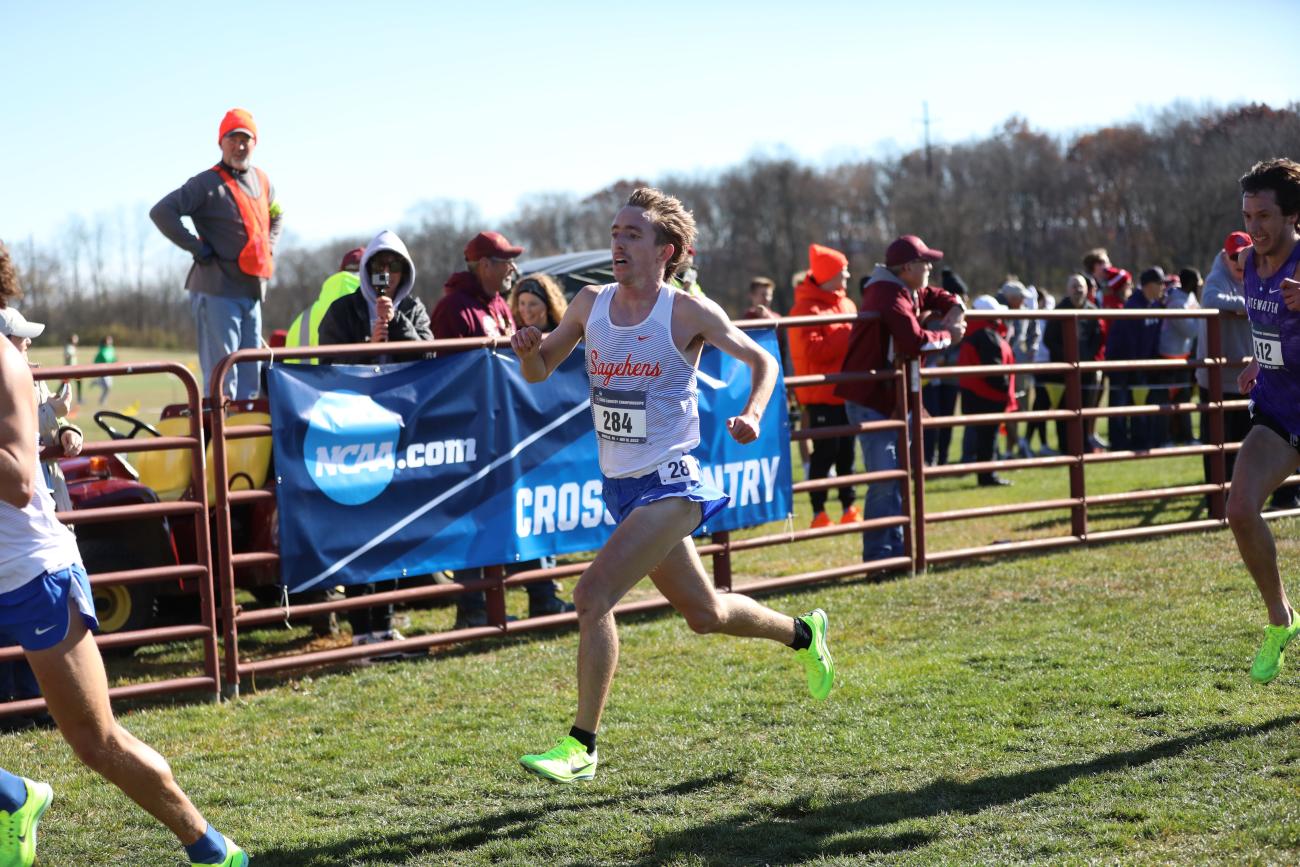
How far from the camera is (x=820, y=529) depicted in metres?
8.89

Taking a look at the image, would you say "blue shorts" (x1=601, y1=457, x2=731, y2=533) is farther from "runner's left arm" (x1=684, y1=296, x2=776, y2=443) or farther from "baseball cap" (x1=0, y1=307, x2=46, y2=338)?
"baseball cap" (x1=0, y1=307, x2=46, y2=338)

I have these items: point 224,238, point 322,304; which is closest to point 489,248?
point 322,304

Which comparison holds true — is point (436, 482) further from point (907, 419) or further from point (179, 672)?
point (907, 419)

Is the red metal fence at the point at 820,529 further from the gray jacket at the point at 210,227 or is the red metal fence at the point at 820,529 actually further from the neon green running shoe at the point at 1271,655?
the neon green running shoe at the point at 1271,655

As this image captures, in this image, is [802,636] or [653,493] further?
[802,636]

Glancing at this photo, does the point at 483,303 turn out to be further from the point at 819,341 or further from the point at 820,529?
the point at 819,341

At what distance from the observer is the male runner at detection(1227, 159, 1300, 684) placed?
18.8ft

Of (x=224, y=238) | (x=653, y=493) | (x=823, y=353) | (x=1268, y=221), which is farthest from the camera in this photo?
(x=823, y=353)

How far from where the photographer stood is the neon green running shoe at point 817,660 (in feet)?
18.7

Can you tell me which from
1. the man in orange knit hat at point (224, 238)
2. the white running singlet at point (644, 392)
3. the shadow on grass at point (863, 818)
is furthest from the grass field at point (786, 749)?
the man in orange knit hat at point (224, 238)

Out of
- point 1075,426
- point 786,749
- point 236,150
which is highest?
point 236,150

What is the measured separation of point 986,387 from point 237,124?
27.5 ft

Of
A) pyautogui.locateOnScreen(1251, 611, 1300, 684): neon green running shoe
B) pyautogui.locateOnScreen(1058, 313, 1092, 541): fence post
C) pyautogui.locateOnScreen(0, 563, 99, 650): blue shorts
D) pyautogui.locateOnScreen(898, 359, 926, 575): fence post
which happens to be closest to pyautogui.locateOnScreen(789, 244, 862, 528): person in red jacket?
pyautogui.locateOnScreen(898, 359, 926, 575): fence post

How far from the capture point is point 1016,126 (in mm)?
77000
